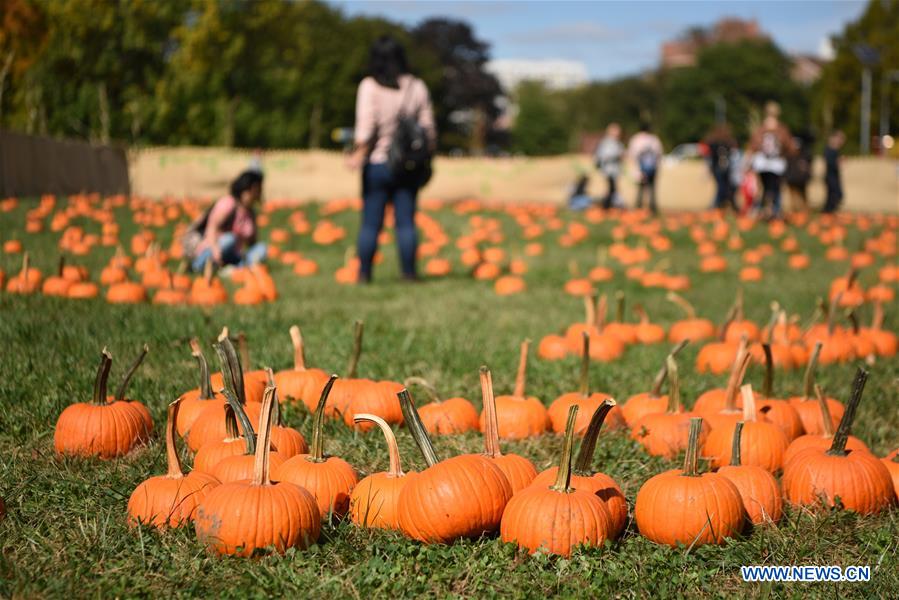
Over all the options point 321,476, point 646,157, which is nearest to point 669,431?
point 321,476

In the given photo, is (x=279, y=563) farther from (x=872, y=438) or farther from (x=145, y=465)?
(x=872, y=438)

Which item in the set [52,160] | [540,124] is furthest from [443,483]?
[540,124]

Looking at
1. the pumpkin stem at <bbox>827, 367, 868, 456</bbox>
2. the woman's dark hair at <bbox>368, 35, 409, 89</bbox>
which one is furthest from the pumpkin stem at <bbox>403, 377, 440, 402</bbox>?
the woman's dark hair at <bbox>368, 35, 409, 89</bbox>

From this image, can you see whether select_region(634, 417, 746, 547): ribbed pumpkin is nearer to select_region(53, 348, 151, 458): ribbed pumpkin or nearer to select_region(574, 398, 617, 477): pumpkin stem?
select_region(574, 398, 617, 477): pumpkin stem

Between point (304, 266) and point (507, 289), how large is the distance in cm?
252

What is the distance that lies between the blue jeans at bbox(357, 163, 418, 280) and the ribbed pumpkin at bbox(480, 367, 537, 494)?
5.69 metres

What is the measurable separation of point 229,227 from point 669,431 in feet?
22.7

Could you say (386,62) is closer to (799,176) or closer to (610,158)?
(610,158)

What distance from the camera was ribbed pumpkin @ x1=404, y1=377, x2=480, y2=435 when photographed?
4.05m

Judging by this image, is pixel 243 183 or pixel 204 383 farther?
pixel 243 183

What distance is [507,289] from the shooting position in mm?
9234

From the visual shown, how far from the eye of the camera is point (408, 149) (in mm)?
8570

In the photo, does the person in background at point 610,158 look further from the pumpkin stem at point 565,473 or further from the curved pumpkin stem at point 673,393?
the pumpkin stem at point 565,473

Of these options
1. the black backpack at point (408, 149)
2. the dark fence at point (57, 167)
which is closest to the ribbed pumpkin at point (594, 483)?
the black backpack at point (408, 149)
